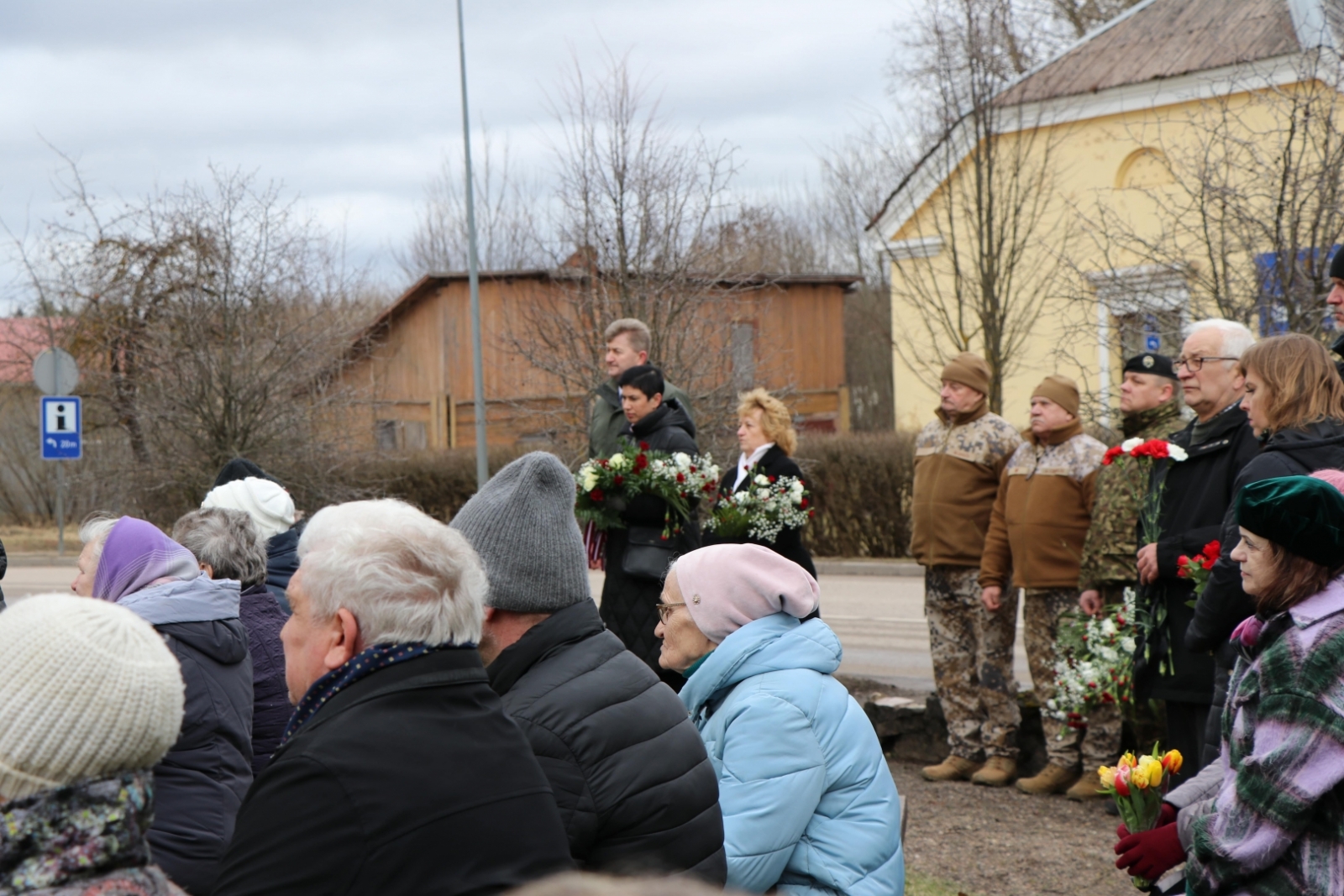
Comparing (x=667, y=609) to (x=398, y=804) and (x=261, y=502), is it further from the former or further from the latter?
(x=261, y=502)

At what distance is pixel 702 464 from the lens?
23.1ft

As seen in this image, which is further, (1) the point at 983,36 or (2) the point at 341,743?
(1) the point at 983,36

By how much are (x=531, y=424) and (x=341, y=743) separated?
1614cm

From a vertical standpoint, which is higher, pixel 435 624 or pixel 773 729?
pixel 435 624

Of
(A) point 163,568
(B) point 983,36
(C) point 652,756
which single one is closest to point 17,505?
(B) point 983,36

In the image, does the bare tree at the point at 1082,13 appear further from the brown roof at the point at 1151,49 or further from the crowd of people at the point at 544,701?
the crowd of people at the point at 544,701

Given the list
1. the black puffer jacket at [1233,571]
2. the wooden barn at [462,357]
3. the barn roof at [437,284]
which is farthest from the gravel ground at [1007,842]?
the wooden barn at [462,357]

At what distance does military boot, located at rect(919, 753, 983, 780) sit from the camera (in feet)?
23.8

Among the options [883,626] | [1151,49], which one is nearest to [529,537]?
[883,626]

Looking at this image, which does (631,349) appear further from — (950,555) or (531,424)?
(531,424)

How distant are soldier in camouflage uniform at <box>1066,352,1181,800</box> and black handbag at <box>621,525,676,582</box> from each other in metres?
2.10

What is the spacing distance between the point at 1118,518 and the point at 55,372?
17673 mm

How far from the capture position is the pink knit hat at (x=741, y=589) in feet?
11.5

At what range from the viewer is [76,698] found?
6.55 feet
